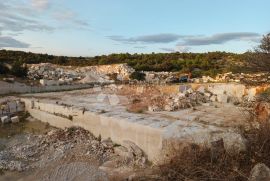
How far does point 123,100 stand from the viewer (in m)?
17.8

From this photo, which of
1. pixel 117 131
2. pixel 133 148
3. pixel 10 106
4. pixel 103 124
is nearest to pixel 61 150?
pixel 103 124

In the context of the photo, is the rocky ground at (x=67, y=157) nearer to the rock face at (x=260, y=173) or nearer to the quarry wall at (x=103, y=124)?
the quarry wall at (x=103, y=124)

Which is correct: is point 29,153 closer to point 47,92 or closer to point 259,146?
point 259,146

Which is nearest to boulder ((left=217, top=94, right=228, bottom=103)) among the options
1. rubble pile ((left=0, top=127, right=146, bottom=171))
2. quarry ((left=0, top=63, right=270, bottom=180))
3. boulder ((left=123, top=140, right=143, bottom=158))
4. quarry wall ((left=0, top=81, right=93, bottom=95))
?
quarry ((left=0, top=63, right=270, bottom=180))

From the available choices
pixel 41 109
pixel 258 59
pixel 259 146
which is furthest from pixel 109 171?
pixel 41 109

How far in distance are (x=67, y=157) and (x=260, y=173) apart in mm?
6460

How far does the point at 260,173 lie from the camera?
23.1 ft

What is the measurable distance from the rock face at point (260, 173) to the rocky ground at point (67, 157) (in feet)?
9.85

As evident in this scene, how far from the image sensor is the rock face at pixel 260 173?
6.98 metres

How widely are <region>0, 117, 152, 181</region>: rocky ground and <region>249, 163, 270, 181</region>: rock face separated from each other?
3.00 m

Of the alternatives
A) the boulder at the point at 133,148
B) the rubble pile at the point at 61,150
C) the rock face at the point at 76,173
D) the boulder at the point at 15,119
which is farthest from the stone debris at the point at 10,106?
the boulder at the point at 133,148

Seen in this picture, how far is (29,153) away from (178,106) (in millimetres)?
5661

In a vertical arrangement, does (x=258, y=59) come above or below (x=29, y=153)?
above

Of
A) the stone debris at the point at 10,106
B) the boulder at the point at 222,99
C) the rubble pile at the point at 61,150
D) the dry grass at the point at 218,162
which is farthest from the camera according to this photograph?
the stone debris at the point at 10,106
